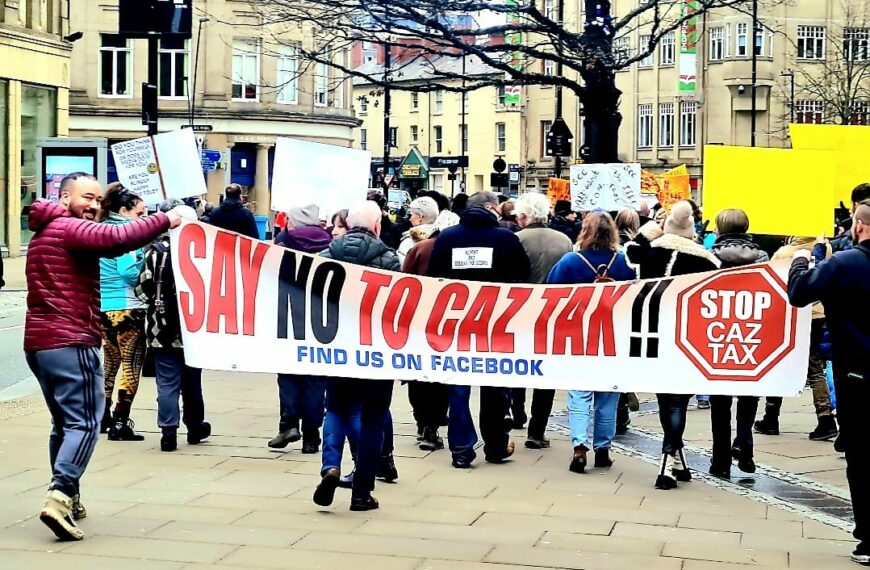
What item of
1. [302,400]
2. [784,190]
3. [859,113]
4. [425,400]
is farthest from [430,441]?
[859,113]

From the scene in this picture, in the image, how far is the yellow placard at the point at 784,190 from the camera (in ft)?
29.1

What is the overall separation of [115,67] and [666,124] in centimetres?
2889

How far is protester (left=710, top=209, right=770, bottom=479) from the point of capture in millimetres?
9609

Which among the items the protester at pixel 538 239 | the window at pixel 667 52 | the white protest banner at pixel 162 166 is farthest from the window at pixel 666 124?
the protester at pixel 538 239

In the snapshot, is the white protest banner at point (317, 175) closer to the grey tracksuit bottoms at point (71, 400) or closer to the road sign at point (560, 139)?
the grey tracksuit bottoms at point (71, 400)

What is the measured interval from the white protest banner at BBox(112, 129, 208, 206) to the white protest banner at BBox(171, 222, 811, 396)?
16.3ft

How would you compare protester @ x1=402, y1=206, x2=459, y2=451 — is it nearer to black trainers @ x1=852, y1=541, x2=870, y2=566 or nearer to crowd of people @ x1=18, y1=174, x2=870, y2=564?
crowd of people @ x1=18, y1=174, x2=870, y2=564

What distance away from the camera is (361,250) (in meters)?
8.84

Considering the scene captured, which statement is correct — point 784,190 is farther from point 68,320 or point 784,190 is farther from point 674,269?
point 68,320

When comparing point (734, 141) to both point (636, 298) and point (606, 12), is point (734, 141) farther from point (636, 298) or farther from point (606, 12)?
point (636, 298)

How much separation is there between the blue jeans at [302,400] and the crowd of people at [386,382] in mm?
13

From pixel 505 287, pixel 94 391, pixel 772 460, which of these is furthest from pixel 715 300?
pixel 94 391

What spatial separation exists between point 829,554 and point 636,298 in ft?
6.37

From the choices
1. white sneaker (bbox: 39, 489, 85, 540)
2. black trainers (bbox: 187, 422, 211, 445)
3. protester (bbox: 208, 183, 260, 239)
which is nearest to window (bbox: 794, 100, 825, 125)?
protester (bbox: 208, 183, 260, 239)
